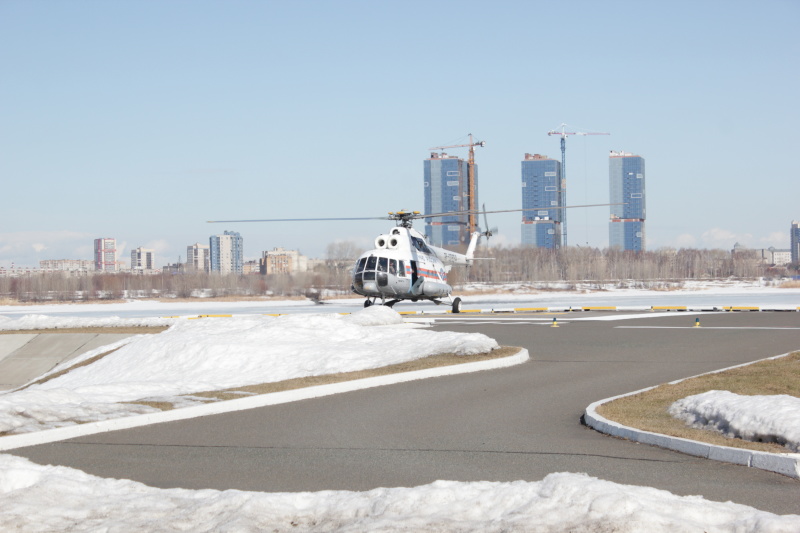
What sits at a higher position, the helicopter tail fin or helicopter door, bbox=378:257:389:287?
the helicopter tail fin

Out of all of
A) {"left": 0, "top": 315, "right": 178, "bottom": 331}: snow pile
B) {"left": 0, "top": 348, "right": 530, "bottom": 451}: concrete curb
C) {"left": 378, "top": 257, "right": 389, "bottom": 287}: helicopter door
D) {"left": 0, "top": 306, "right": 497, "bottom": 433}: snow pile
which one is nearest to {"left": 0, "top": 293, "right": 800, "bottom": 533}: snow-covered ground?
{"left": 0, "top": 348, "right": 530, "bottom": 451}: concrete curb

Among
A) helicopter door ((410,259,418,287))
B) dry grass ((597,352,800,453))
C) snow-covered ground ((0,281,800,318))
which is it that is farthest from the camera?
snow-covered ground ((0,281,800,318))

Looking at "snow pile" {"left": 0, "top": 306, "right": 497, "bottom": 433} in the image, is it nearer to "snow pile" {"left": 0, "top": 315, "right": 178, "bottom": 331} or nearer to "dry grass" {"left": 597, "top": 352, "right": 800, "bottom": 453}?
"dry grass" {"left": 597, "top": 352, "right": 800, "bottom": 453}

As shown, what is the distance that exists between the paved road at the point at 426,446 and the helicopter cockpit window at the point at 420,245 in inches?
794

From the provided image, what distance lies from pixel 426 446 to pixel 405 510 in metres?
3.48

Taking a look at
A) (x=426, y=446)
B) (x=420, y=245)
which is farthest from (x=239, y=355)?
(x=420, y=245)

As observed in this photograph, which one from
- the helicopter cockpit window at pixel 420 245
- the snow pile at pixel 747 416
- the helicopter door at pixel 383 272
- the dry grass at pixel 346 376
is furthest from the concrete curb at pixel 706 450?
the helicopter cockpit window at pixel 420 245

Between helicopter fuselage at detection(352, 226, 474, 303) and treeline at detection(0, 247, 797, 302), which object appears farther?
treeline at detection(0, 247, 797, 302)

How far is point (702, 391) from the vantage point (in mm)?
13664

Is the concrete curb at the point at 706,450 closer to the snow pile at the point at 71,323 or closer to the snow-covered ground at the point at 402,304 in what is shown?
the snow pile at the point at 71,323

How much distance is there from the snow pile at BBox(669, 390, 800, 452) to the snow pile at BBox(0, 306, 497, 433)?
27.5 feet

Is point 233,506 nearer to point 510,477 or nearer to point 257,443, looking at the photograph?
point 510,477

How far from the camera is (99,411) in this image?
1244 cm

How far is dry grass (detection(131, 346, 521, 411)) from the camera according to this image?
14.3 m
